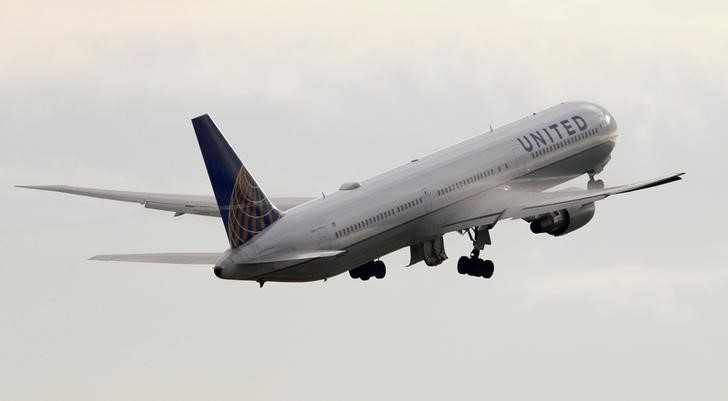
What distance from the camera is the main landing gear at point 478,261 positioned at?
73688 mm

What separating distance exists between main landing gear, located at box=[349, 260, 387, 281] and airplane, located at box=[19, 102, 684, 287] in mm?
40

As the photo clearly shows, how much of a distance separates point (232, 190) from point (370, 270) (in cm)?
1285

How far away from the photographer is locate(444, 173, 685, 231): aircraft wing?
70488 mm

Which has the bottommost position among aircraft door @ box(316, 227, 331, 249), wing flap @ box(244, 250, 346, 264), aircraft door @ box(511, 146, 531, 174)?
wing flap @ box(244, 250, 346, 264)

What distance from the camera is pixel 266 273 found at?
64312 mm

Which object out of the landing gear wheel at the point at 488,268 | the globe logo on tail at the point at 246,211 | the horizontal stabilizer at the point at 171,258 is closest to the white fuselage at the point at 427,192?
the globe logo on tail at the point at 246,211

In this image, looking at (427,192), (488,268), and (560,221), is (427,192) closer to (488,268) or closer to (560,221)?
(488,268)

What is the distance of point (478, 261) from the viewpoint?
73812 millimetres

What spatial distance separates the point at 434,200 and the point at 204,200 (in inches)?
389

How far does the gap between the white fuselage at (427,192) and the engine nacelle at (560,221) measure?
243cm

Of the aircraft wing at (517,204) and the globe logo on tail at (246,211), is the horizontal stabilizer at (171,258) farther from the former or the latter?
the aircraft wing at (517,204)

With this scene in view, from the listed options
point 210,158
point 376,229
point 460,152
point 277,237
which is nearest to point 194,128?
point 210,158

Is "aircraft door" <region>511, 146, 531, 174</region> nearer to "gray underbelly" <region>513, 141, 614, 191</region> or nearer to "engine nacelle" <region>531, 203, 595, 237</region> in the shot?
"gray underbelly" <region>513, 141, 614, 191</region>

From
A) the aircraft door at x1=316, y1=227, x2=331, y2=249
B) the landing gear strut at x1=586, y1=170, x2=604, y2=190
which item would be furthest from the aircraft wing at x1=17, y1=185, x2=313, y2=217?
the landing gear strut at x1=586, y1=170, x2=604, y2=190
